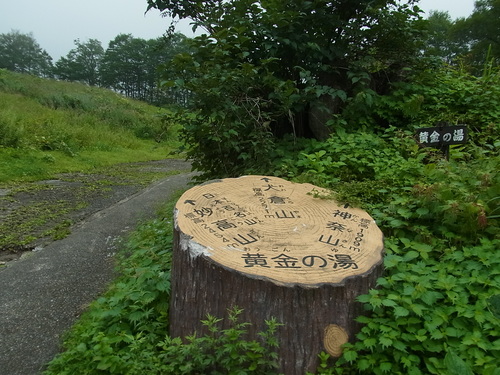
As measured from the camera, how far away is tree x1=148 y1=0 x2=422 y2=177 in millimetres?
3609

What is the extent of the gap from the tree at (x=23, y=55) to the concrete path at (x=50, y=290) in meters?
62.0

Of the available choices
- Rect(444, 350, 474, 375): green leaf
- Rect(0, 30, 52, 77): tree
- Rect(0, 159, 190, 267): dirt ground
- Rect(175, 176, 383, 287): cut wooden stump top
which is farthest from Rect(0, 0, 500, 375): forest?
Rect(0, 30, 52, 77): tree

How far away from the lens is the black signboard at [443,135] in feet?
10.6

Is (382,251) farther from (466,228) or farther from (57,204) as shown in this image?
(57,204)

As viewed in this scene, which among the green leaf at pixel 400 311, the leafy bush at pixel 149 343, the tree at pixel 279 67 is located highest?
the tree at pixel 279 67

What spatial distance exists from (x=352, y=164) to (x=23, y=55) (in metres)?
72.3

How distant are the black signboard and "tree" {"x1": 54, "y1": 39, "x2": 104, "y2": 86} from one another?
55817mm

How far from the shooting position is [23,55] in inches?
2344

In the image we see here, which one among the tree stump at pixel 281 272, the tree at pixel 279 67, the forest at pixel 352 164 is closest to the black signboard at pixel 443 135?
the forest at pixel 352 164

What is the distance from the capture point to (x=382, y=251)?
2.00 m

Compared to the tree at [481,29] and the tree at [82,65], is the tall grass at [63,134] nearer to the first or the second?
the tree at [481,29]

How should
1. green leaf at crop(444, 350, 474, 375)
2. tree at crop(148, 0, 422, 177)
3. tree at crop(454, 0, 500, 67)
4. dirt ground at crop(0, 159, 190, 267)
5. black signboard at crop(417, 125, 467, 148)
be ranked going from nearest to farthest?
green leaf at crop(444, 350, 474, 375)
black signboard at crop(417, 125, 467, 148)
tree at crop(148, 0, 422, 177)
dirt ground at crop(0, 159, 190, 267)
tree at crop(454, 0, 500, 67)

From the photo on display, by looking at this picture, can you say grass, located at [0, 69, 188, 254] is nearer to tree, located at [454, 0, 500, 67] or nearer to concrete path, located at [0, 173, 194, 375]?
concrete path, located at [0, 173, 194, 375]

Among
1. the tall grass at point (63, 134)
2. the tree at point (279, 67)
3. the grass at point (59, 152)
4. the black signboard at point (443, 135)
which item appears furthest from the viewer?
the tall grass at point (63, 134)
